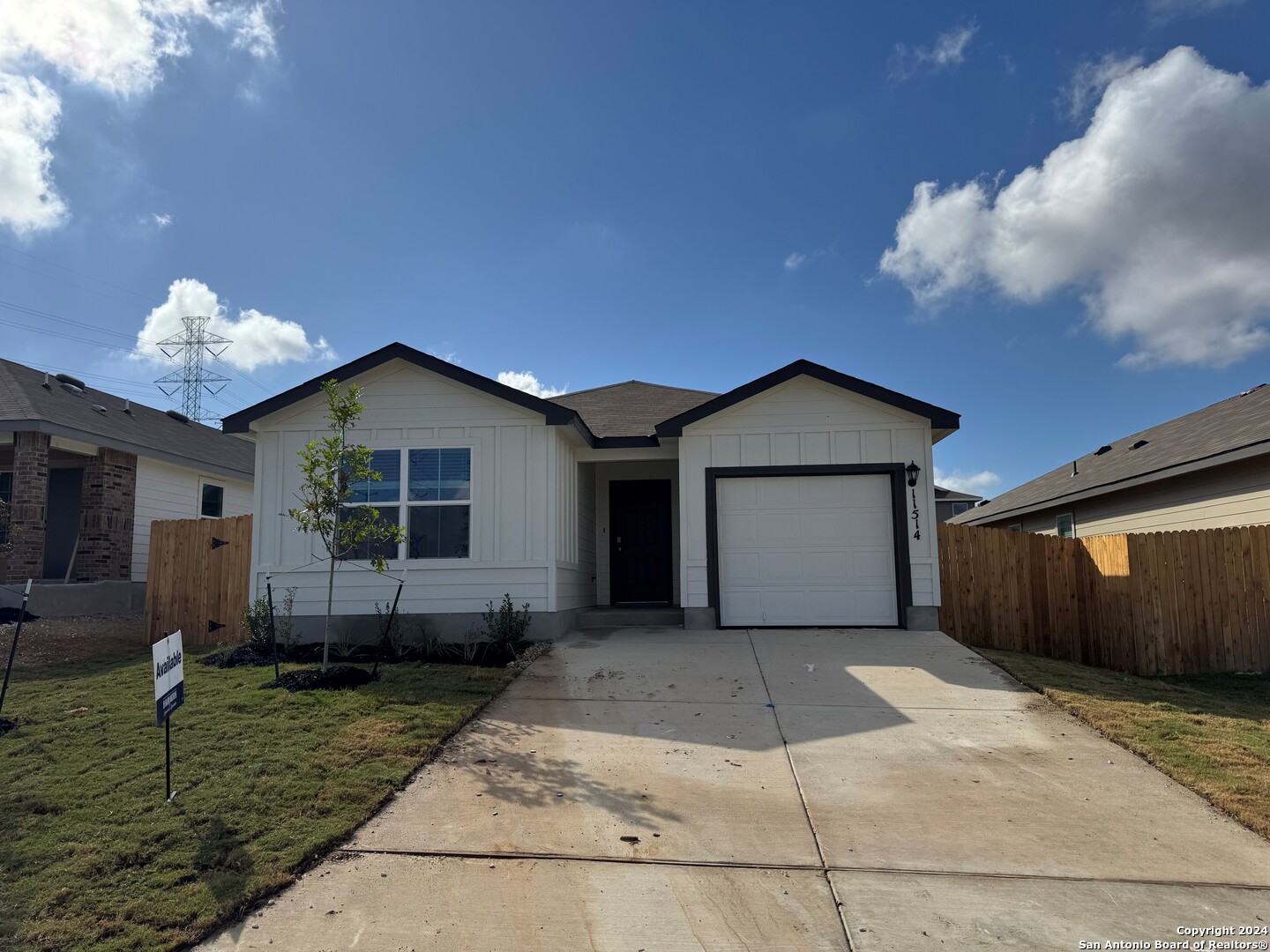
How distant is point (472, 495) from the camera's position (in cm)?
991

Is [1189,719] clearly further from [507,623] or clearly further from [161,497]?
[161,497]

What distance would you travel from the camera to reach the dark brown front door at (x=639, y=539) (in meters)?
12.9

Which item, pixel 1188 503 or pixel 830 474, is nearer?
pixel 830 474

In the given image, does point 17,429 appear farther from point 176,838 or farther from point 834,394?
point 834,394

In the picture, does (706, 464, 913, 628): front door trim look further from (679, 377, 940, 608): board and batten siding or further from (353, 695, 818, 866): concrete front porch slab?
(353, 695, 818, 866): concrete front porch slab

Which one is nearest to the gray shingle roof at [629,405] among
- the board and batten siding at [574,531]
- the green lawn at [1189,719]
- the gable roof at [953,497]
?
the board and batten siding at [574,531]

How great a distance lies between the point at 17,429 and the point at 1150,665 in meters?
17.6

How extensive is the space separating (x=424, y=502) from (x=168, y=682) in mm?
5471

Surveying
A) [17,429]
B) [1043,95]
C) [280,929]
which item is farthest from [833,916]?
[17,429]

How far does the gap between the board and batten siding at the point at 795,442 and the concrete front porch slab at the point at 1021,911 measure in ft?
22.2

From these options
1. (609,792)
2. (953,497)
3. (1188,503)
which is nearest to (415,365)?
(609,792)

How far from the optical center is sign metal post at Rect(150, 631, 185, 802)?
14.2 feet

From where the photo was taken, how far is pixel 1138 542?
9.63 metres

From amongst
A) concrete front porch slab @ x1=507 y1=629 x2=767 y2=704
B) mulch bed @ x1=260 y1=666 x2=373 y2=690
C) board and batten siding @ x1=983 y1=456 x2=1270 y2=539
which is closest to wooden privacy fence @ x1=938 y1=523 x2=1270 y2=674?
board and batten siding @ x1=983 y1=456 x2=1270 y2=539
